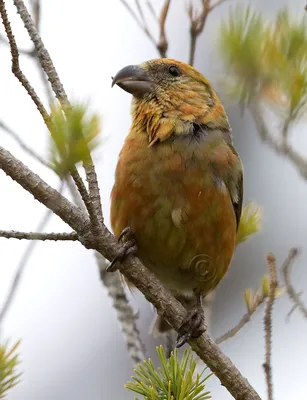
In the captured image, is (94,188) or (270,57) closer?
(94,188)

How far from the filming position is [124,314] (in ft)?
12.9

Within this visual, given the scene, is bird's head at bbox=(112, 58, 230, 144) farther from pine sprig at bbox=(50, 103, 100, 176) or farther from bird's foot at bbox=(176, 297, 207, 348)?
pine sprig at bbox=(50, 103, 100, 176)

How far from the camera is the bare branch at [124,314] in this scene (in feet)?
12.5

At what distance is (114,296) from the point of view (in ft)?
13.1

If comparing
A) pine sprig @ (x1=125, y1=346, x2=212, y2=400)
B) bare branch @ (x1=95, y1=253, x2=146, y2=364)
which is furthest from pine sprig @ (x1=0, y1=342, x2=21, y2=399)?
bare branch @ (x1=95, y1=253, x2=146, y2=364)

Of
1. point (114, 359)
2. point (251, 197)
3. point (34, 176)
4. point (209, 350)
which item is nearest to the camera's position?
point (34, 176)

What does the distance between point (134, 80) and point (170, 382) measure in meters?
1.89

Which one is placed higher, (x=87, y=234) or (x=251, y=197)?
(x=251, y=197)

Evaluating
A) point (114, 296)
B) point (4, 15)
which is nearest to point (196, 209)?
point (114, 296)

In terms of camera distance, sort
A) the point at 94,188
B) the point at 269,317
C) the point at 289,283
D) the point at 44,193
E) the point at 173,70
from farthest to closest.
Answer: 1. the point at 173,70
2. the point at 289,283
3. the point at 269,317
4. the point at 94,188
5. the point at 44,193

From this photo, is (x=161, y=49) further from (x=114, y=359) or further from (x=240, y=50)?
(x=114, y=359)

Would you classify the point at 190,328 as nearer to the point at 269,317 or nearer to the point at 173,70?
the point at 269,317

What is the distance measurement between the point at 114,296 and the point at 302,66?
159cm

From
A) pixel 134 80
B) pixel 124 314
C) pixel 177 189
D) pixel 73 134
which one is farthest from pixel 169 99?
pixel 73 134
